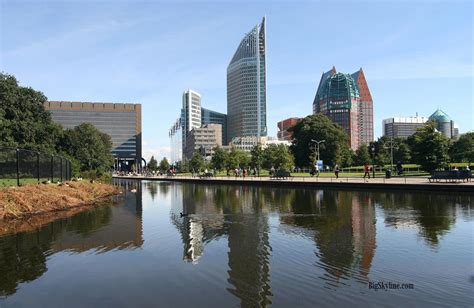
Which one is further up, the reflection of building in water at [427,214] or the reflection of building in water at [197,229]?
the reflection of building in water at [427,214]

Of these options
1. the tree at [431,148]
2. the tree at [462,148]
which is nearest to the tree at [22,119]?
the tree at [431,148]

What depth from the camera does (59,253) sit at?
46.6ft

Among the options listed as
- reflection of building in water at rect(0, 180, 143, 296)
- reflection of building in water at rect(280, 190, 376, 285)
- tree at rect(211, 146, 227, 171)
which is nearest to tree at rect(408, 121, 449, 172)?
reflection of building in water at rect(280, 190, 376, 285)

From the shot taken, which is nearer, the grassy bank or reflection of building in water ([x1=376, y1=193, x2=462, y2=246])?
reflection of building in water ([x1=376, y1=193, x2=462, y2=246])

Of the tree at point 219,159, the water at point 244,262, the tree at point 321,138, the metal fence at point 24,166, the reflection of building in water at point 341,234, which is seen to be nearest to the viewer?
the water at point 244,262

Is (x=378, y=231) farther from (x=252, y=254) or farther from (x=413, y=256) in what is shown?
(x=252, y=254)

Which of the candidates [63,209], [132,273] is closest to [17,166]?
[63,209]

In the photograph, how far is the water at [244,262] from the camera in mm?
9305

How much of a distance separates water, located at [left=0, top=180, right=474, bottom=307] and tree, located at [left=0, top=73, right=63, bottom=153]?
35.6 meters

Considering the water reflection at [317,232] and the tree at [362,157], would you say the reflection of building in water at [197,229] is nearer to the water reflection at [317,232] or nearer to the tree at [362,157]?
the water reflection at [317,232]

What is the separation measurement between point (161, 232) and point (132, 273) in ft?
23.4

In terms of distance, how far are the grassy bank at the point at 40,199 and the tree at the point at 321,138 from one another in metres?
71.1

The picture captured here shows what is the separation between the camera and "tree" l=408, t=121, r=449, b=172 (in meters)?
54.0

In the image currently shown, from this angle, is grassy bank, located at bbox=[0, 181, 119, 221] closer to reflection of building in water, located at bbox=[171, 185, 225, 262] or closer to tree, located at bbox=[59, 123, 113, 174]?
reflection of building in water, located at bbox=[171, 185, 225, 262]
